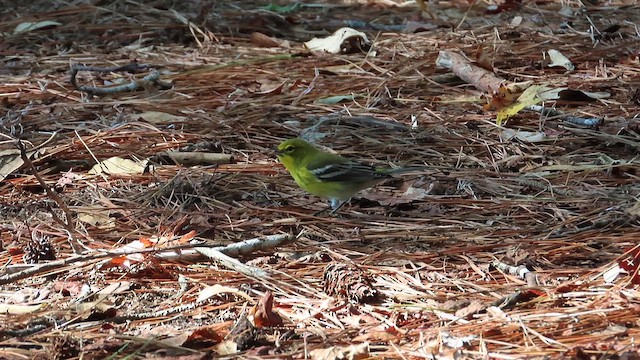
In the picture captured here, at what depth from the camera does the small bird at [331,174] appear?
4148 millimetres

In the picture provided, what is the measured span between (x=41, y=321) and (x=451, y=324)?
→ 4.34 feet

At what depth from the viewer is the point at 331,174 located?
4.14m

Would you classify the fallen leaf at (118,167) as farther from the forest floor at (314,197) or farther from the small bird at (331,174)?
the small bird at (331,174)

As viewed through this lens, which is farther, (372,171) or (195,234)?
(372,171)

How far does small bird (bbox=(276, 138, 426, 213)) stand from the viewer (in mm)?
4148

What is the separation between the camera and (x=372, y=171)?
420 centimetres

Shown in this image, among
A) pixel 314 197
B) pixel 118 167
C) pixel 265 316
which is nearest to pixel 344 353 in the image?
pixel 265 316

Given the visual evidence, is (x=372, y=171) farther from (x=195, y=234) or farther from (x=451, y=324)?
(x=451, y=324)

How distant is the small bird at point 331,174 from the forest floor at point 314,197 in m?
0.09

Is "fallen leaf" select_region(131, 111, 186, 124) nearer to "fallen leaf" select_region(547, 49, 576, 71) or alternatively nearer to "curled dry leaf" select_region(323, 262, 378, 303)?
"curled dry leaf" select_region(323, 262, 378, 303)

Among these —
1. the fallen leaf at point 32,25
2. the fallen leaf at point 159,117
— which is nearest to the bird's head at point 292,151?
the fallen leaf at point 159,117

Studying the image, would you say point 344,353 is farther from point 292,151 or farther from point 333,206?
point 292,151

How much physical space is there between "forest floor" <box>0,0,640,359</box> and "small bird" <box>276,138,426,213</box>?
0.09 metres

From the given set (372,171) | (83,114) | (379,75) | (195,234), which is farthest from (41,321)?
(379,75)
